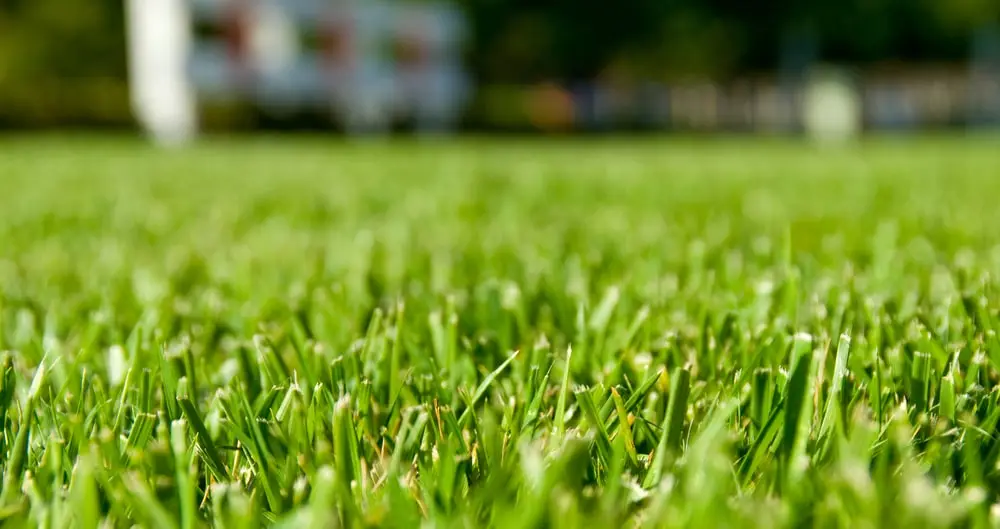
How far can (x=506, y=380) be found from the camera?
116 centimetres

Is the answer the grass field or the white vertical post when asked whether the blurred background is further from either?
the grass field

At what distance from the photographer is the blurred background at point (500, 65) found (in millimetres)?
19828

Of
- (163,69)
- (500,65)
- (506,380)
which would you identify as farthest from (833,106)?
(506,380)

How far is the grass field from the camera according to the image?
75cm

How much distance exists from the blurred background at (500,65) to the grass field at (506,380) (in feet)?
53.0

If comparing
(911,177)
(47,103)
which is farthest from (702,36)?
(911,177)

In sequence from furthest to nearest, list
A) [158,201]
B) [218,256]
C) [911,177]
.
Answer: [911,177] < [158,201] < [218,256]

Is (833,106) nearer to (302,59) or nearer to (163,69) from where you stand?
(302,59)

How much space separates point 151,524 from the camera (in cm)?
72

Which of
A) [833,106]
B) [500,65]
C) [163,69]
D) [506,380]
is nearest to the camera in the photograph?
[506,380]

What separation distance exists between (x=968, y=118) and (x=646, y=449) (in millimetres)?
35362

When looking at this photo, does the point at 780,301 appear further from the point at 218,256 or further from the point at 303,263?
the point at 218,256

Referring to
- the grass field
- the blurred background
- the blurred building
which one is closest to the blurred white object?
Answer: the blurred background

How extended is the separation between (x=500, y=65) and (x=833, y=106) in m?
9.12
